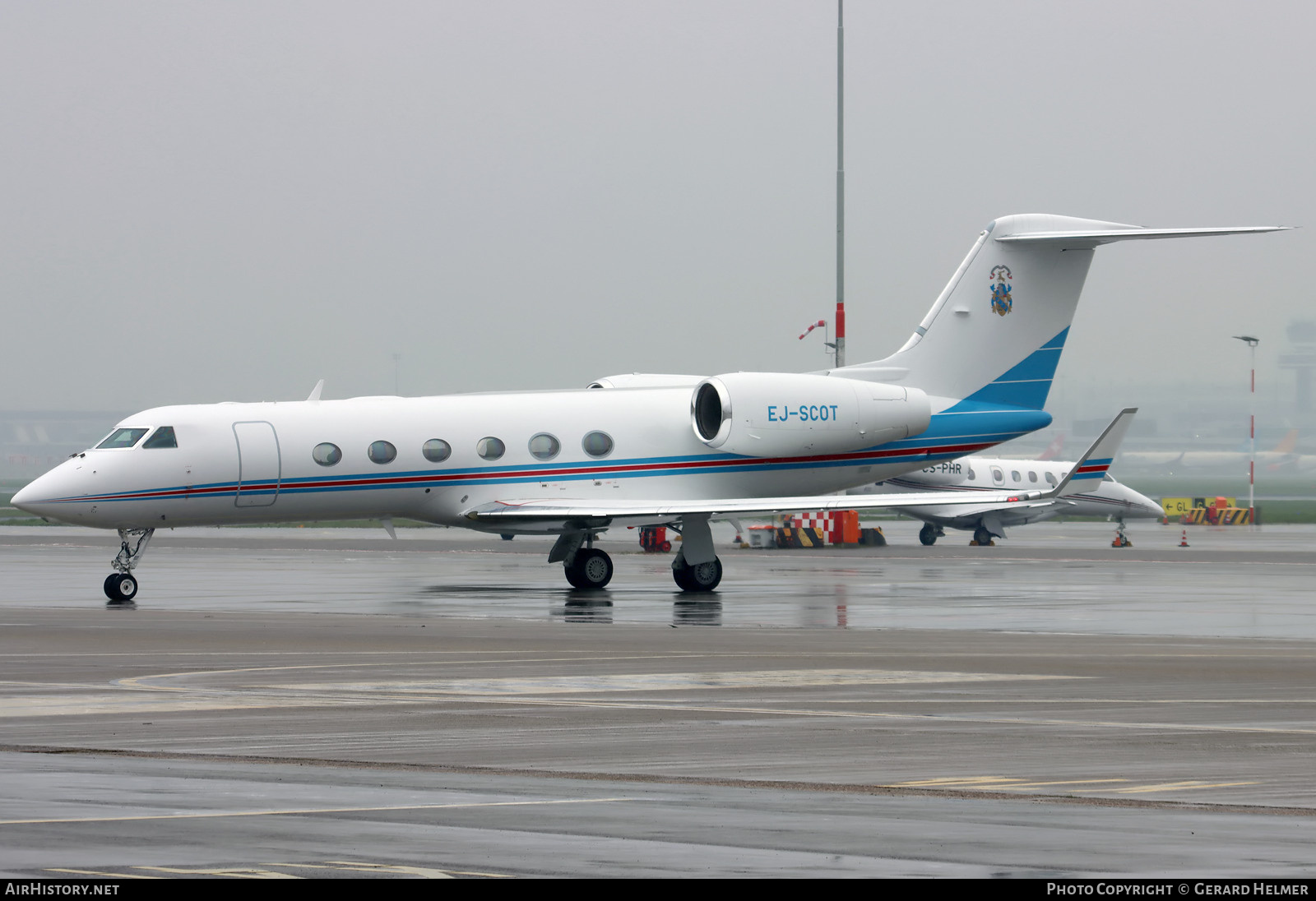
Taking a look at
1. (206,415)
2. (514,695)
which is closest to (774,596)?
(206,415)

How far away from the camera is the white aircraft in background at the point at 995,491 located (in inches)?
2094

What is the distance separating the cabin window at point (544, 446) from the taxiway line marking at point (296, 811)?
854 inches

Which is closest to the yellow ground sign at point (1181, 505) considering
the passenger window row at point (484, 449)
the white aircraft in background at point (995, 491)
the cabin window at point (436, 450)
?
the white aircraft in background at point (995, 491)

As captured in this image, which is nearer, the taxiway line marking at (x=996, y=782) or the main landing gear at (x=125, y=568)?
the taxiway line marking at (x=996, y=782)

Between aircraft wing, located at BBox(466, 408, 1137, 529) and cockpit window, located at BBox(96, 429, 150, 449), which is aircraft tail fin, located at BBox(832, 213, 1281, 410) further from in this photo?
cockpit window, located at BBox(96, 429, 150, 449)

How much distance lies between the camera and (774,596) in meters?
28.7

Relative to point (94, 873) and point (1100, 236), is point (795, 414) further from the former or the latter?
point (94, 873)

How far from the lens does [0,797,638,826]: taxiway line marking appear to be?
8359mm

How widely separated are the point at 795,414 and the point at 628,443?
300 cm

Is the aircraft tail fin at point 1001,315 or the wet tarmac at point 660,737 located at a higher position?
the aircraft tail fin at point 1001,315

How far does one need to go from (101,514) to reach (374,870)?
22279 mm

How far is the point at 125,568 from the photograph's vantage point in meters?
28.6

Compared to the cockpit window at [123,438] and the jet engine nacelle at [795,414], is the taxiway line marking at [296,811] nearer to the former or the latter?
the cockpit window at [123,438]

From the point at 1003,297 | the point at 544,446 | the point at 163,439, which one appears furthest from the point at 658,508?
the point at 1003,297
